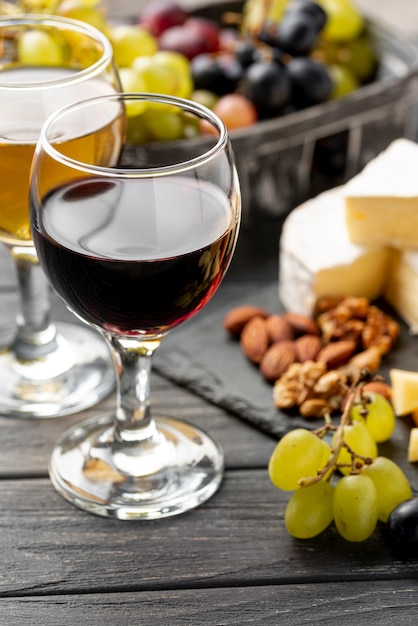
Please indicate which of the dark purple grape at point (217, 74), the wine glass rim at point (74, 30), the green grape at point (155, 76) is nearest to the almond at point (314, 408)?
the wine glass rim at point (74, 30)

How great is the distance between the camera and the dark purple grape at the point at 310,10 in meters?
Answer: 1.67

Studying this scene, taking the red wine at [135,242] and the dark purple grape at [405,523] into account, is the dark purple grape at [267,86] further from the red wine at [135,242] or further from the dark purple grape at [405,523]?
the dark purple grape at [405,523]

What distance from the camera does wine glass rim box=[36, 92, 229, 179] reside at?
86cm

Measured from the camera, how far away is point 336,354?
130 cm

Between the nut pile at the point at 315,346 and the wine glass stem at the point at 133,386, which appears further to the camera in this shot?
the nut pile at the point at 315,346

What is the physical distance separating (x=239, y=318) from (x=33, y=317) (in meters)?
0.28

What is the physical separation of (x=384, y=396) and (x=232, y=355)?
0.22m

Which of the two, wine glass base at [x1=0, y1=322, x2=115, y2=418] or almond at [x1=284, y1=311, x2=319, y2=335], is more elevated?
almond at [x1=284, y1=311, x2=319, y2=335]

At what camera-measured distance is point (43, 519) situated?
1.06 meters

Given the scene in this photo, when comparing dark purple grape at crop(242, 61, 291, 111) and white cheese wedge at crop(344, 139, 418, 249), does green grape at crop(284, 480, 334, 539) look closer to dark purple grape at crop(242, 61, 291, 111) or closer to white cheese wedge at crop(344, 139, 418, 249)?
white cheese wedge at crop(344, 139, 418, 249)

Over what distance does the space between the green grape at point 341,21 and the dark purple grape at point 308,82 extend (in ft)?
0.50

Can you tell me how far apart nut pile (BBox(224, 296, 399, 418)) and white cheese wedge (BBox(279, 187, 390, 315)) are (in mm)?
26

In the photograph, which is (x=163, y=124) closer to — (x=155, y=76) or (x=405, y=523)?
(x=155, y=76)

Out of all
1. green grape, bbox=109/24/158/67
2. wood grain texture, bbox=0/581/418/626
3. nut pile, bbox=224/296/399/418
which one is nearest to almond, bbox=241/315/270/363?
nut pile, bbox=224/296/399/418
